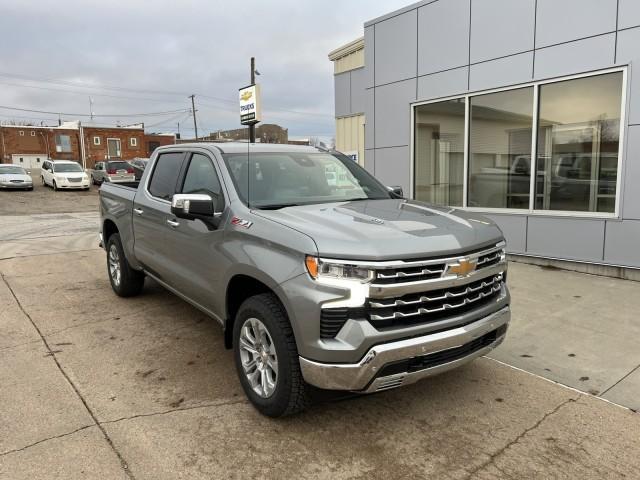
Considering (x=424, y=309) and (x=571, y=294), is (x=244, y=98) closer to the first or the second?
(x=571, y=294)

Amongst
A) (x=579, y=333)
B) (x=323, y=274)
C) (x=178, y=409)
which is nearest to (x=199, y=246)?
(x=178, y=409)

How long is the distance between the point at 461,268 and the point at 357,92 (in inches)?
539

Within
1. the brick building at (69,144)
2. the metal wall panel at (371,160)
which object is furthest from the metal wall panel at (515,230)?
the brick building at (69,144)

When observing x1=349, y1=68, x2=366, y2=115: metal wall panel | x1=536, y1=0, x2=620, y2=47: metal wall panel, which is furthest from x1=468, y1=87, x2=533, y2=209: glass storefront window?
x1=349, y1=68, x2=366, y2=115: metal wall panel

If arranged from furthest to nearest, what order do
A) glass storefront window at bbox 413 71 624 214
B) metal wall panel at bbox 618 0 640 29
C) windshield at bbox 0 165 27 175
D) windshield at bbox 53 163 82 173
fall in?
windshield at bbox 53 163 82 173, windshield at bbox 0 165 27 175, glass storefront window at bbox 413 71 624 214, metal wall panel at bbox 618 0 640 29

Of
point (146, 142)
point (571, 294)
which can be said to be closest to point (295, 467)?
point (571, 294)

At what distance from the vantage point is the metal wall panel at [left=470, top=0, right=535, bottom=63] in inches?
298

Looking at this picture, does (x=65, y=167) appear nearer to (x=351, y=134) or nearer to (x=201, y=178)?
(x=351, y=134)

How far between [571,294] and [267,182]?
174 inches

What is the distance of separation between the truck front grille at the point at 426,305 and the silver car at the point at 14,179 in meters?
27.3

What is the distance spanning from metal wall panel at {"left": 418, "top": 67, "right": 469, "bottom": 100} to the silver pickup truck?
4.99m

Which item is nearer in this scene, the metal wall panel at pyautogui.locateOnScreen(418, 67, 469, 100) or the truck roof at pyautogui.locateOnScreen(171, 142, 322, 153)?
the truck roof at pyautogui.locateOnScreen(171, 142, 322, 153)

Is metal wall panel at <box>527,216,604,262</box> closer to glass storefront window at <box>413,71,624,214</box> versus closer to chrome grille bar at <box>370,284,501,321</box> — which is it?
glass storefront window at <box>413,71,624,214</box>

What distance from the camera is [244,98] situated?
21.0 metres
